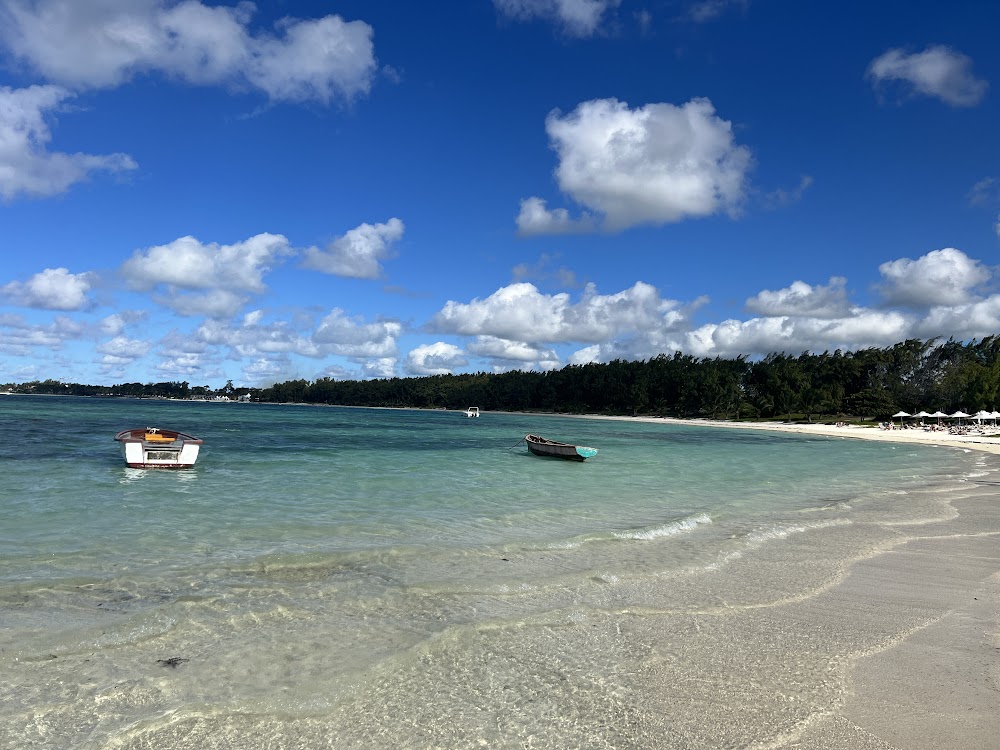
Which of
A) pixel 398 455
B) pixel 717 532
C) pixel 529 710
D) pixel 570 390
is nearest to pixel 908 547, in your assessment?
pixel 717 532

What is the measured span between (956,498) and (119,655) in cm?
2531

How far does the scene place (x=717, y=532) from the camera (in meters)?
14.8

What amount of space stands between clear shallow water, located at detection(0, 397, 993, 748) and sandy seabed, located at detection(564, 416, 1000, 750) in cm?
72

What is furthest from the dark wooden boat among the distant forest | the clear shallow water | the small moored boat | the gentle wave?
the distant forest

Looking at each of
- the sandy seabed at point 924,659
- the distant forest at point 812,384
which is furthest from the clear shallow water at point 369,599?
the distant forest at point 812,384

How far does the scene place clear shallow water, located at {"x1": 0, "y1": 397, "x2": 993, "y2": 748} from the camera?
553 cm

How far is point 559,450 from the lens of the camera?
38469 mm

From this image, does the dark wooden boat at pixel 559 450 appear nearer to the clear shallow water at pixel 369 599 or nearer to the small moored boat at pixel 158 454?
the clear shallow water at pixel 369 599

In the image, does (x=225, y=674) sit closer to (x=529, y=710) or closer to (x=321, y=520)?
(x=529, y=710)

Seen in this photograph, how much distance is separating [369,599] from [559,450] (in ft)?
98.5

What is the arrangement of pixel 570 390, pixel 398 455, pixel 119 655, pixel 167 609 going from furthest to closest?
pixel 570 390, pixel 398 455, pixel 167 609, pixel 119 655

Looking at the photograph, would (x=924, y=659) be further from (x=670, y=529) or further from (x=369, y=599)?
(x=670, y=529)

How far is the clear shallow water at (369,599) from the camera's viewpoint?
5.53m

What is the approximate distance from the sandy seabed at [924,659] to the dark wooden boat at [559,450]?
23.3m
